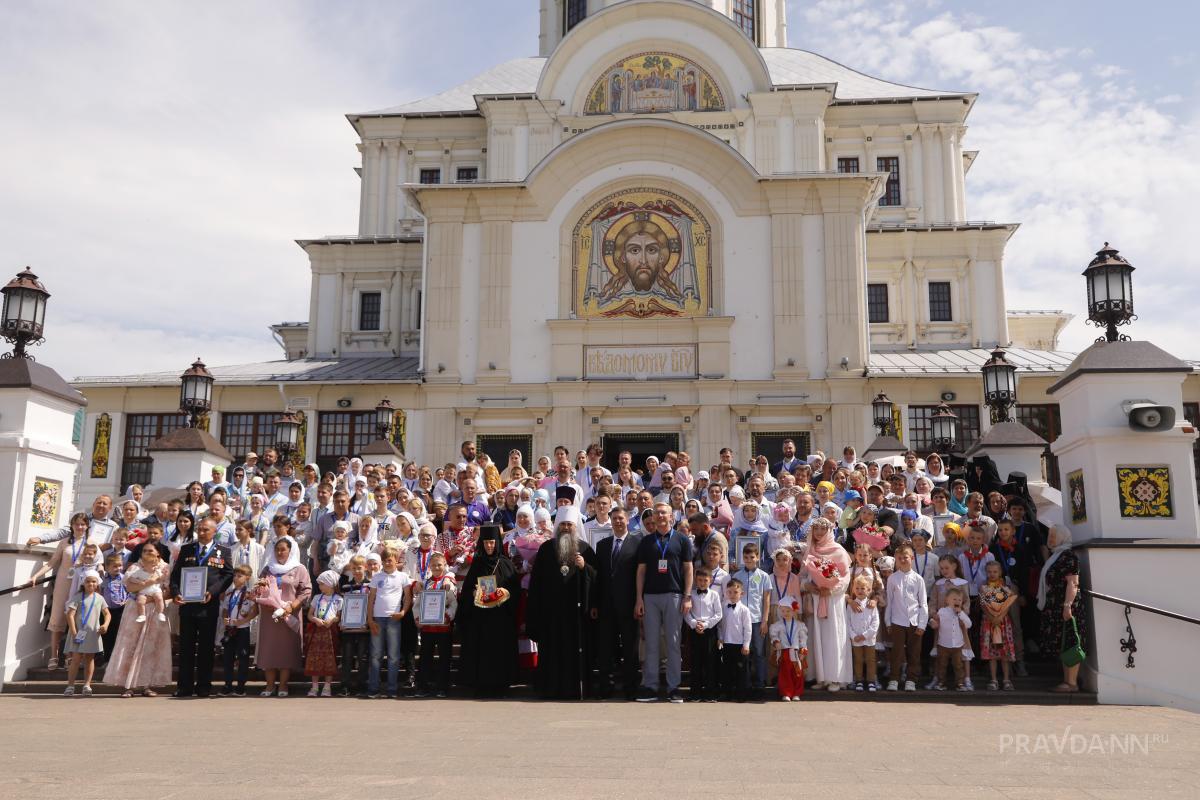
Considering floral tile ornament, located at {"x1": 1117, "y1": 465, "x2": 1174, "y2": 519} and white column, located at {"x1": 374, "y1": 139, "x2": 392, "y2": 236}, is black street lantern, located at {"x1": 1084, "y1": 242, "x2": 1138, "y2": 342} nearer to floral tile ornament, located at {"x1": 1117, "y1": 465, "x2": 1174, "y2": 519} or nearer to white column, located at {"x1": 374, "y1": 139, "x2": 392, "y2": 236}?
floral tile ornament, located at {"x1": 1117, "y1": 465, "x2": 1174, "y2": 519}

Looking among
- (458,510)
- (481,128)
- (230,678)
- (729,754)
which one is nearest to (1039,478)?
(458,510)

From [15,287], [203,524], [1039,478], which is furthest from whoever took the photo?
[1039,478]

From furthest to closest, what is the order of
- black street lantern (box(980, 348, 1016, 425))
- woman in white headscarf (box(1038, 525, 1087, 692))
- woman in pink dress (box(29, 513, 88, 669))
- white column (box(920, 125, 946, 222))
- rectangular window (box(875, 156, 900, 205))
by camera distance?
rectangular window (box(875, 156, 900, 205)) → white column (box(920, 125, 946, 222)) → black street lantern (box(980, 348, 1016, 425)) → woman in pink dress (box(29, 513, 88, 669)) → woman in white headscarf (box(1038, 525, 1087, 692))

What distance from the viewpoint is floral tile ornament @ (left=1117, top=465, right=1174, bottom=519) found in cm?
1066

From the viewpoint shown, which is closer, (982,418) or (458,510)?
(458,510)

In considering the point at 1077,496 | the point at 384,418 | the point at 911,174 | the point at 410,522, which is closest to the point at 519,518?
the point at 410,522

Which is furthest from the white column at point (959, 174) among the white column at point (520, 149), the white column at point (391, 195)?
the white column at point (391, 195)

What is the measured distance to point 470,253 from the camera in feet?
85.4

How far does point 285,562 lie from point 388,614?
4.69 feet

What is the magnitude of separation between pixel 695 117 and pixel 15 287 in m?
20.4

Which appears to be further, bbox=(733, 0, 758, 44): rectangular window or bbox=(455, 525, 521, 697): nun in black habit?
bbox=(733, 0, 758, 44): rectangular window

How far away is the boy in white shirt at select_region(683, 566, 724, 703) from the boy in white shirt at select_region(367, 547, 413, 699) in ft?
10.1

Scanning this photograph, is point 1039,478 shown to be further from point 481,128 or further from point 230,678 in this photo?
point 481,128

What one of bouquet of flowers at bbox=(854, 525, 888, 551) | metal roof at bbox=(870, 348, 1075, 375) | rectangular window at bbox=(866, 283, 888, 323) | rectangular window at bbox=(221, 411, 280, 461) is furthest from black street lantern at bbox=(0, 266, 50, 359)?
rectangular window at bbox=(866, 283, 888, 323)
